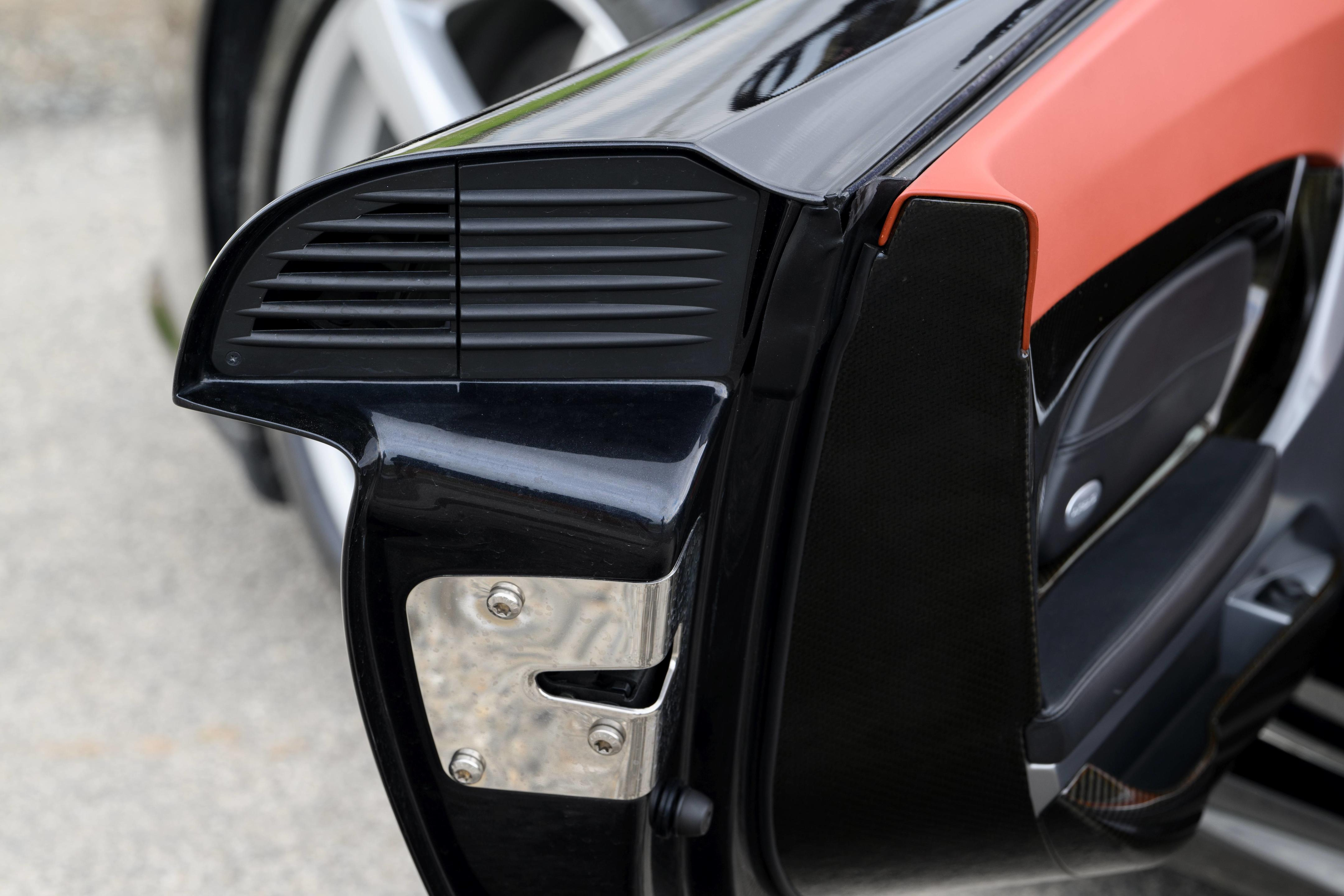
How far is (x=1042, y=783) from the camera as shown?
103 cm

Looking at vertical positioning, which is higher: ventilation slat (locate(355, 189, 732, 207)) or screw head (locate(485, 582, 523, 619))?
ventilation slat (locate(355, 189, 732, 207))

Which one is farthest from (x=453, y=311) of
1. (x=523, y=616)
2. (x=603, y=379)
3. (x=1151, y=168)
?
(x=1151, y=168)

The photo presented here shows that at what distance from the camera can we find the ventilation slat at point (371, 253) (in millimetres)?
833

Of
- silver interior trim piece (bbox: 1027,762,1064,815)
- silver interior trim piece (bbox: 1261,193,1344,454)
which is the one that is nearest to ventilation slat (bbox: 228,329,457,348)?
silver interior trim piece (bbox: 1027,762,1064,815)

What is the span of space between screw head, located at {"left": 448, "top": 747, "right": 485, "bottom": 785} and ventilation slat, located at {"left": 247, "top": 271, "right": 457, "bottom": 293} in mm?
369

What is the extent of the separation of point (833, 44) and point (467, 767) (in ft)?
2.18

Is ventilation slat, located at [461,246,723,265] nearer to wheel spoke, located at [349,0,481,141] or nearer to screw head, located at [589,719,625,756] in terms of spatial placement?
screw head, located at [589,719,625,756]

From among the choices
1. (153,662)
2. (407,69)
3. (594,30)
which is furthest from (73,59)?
(594,30)

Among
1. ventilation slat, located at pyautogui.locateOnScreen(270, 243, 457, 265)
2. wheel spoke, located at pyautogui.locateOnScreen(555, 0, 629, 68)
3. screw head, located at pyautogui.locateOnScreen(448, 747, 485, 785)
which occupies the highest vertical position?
wheel spoke, located at pyautogui.locateOnScreen(555, 0, 629, 68)

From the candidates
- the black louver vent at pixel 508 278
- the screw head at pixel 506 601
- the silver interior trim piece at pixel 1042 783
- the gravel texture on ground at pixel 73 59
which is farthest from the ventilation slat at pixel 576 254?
the gravel texture on ground at pixel 73 59

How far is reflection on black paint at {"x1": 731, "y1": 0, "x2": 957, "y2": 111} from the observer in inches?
35.5

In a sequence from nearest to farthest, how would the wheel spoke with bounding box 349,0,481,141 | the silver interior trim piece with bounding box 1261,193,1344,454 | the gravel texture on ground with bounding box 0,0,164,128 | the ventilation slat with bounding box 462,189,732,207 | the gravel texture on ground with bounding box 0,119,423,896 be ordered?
the ventilation slat with bounding box 462,189,732,207
the silver interior trim piece with bounding box 1261,193,1344,454
the wheel spoke with bounding box 349,0,481,141
the gravel texture on ground with bounding box 0,119,423,896
the gravel texture on ground with bounding box 0,0,164,128

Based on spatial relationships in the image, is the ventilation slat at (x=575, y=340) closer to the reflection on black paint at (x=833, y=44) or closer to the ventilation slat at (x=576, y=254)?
the ventilation slat at (x=576, y=254)

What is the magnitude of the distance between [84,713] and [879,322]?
5.76ft
